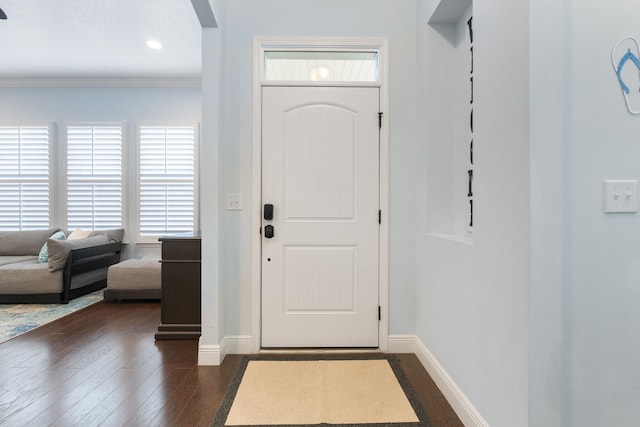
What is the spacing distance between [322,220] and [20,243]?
15.6 feet

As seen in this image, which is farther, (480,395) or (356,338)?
(356,338)

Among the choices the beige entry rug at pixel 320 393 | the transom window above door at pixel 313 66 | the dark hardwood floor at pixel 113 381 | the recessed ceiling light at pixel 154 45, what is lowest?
the dark hardwood floor at pixel 113 381

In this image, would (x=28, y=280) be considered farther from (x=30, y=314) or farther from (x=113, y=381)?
(x=113, y=381)

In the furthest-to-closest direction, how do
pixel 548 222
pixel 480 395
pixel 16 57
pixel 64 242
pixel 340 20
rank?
1. pixel 16 57
2. pixel 64 242
3. pixel 340 20
4. pixel 480 395
5. pixel 548 222

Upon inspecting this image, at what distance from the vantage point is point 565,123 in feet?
4.32

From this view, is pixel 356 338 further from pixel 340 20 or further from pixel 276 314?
pixel 340 20

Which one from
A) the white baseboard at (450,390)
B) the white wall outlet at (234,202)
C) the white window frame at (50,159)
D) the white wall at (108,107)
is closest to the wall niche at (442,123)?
the white baseboard at (450,390)

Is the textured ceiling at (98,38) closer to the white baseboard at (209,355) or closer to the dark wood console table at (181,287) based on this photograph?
the dark wood console table at (181,287)

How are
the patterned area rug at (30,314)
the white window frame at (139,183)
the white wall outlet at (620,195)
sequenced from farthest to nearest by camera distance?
the white window frame at (139,183) → the patterned area rug at (30,314) → the white wall outlet at (620,195)

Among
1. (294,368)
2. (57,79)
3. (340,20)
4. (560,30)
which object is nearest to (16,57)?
(57,79)

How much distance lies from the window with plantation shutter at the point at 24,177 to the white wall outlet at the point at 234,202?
4231 millimetres

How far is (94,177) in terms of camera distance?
520cm

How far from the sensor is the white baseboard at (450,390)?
172 centimetres

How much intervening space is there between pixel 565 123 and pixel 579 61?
245 mm
